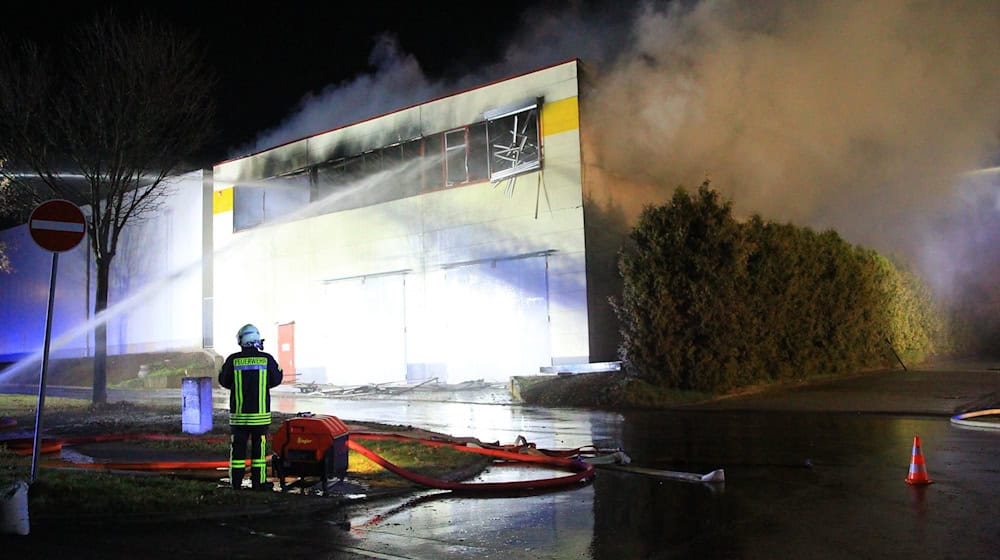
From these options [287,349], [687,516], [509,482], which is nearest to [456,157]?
[287,349]

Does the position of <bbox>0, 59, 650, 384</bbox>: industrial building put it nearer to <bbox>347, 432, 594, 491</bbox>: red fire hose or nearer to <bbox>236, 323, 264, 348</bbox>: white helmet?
<bbox>347, 432, 594, 491</bbox>: red fire hose

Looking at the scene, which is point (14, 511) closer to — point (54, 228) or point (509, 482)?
point (54, 228)

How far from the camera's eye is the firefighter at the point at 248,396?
6.28 meters

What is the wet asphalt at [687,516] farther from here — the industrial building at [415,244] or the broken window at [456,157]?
the broken window at [456,157]

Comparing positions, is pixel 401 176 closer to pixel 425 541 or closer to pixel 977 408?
pixel 977 408

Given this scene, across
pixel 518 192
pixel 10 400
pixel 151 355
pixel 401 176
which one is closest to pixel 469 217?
pixel 518 192

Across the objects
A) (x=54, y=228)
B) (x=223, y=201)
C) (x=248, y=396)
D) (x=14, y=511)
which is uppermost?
(x=223, y=201)

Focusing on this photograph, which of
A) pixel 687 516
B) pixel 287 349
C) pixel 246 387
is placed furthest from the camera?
pixel 287 349

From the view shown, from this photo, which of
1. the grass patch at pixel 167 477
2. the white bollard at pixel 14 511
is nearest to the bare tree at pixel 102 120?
the grass patch at pixel 167 477

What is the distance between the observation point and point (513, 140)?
20969 millimetres

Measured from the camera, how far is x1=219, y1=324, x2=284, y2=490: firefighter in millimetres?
6281

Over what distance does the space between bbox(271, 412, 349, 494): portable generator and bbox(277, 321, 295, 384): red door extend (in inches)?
780

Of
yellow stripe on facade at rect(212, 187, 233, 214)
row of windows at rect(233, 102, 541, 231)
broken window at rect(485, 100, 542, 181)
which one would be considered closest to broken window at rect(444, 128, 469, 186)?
row of windows at rect(233, 102, 541, 231)

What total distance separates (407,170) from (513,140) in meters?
4.05
